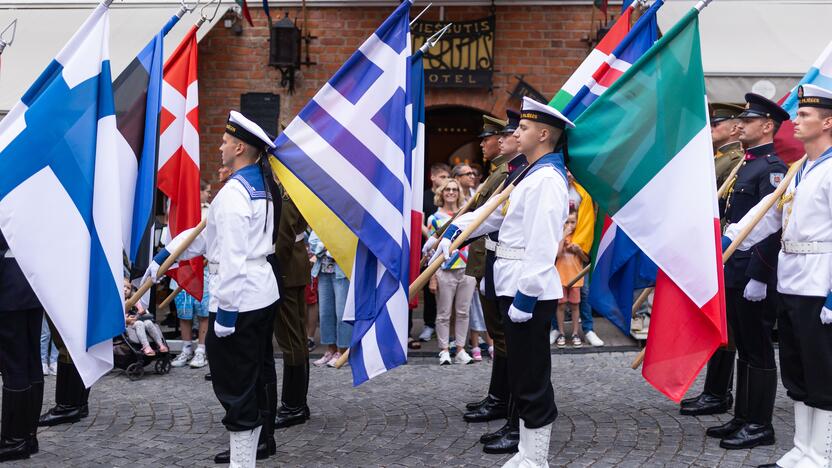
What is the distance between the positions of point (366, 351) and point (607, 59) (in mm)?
2548

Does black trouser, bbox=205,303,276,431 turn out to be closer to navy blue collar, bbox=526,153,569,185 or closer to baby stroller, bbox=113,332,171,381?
navy blue collar, bbox=526,153,569,185

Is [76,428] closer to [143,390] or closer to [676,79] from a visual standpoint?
[143,390]

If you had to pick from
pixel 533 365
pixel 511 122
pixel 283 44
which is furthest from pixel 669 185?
pixel 283 44

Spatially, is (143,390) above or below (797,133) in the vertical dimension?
below

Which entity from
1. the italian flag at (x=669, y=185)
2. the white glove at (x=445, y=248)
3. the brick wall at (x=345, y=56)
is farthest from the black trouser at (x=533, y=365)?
the brick wall at (x=345, y=56)

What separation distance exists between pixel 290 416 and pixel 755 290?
3141 millimetres

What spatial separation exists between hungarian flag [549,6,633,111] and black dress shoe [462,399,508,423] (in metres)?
2.11

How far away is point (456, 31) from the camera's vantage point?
417 inches

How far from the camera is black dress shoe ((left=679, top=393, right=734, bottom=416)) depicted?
633 centimetres

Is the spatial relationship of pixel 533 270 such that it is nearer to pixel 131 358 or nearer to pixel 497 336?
pixel 497 336

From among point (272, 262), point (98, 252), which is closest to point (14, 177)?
point (98, 252)

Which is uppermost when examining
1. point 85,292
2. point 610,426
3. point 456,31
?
point 456,31

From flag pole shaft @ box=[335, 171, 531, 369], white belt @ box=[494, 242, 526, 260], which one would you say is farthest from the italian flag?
white belt @ box=[494, 242, 526, 260]

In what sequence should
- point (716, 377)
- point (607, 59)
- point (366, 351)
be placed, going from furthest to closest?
1. point (716, 377)
2. point (607, 59)
3. point (366, 351)
